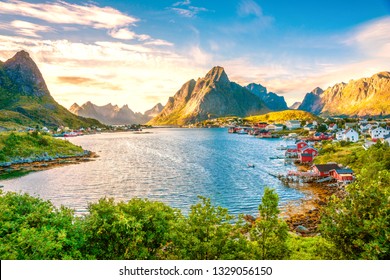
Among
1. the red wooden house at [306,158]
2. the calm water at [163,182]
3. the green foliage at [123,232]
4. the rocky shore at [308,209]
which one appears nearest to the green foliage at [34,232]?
the green foliage at [123,232]

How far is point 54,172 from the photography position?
72.4m

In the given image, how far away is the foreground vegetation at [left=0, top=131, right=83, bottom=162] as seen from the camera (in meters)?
85.8

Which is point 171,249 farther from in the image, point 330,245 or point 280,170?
point 280,170

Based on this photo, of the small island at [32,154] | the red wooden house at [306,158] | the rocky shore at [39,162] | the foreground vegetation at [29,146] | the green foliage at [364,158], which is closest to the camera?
the green foliage at [364,158]

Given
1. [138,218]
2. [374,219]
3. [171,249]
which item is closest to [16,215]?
[138,218]

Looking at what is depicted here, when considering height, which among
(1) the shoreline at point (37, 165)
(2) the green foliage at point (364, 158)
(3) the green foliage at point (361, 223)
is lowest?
(1) the shoreline at point (37, 165)

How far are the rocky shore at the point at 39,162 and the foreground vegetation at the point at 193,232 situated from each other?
6413cm

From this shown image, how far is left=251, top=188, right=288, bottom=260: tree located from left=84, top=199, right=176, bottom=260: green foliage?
5103 millimetres

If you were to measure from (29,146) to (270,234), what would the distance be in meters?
95.6

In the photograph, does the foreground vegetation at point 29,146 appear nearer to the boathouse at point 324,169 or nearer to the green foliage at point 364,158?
the boathouse at point 324,169

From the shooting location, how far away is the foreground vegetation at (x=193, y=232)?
1278 centimetres

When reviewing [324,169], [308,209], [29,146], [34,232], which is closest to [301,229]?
[308,209]

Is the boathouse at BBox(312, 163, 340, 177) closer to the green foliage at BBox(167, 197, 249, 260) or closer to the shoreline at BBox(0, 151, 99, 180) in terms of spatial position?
the green foliage at BBox(167, 197, 249, 260)

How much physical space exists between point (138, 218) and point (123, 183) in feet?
145
